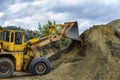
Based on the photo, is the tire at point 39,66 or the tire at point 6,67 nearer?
the tire at point 6,67

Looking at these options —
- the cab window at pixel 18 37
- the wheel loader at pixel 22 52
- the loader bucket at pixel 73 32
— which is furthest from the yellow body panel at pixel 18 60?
the loader bucket at pixel 73 32

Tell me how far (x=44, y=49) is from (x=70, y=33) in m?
15.8

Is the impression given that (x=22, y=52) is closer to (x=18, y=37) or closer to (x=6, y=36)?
(x=18, y=37)

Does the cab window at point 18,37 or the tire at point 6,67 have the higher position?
the cab window at point 18,37

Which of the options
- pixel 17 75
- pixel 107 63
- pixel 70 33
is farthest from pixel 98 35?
pixel 17 75

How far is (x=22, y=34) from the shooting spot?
24.1 meters

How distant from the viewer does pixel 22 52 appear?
24.3 meters

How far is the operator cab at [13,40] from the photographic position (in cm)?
2375

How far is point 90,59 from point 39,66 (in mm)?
3346

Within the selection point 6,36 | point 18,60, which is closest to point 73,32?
point 18,60

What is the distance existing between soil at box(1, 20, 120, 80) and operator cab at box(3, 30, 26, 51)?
185cm

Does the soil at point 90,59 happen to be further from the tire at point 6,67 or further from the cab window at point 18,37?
the cab window at point 18,37

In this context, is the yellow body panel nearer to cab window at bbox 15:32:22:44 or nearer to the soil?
the soil

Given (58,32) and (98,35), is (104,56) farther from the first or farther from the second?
(58,32)
